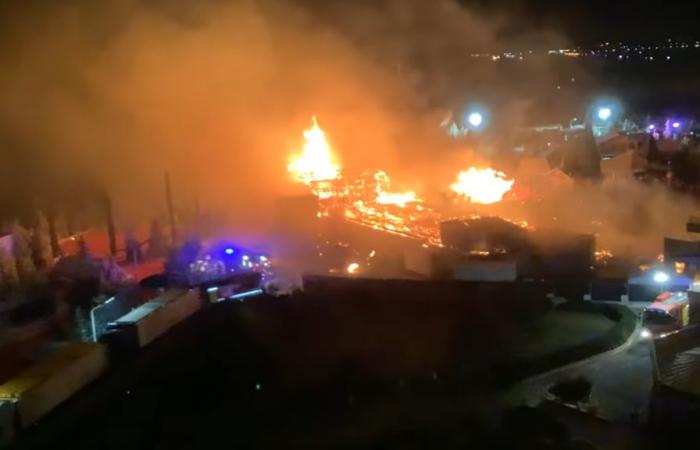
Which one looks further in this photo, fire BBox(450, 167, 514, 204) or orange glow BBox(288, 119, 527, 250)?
fire BBox(450, 167, 514, 204)

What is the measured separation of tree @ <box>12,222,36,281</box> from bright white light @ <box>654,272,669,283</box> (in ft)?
27.5

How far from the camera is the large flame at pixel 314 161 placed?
13.4 m

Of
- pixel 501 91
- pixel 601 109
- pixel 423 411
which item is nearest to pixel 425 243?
pixel 423 411

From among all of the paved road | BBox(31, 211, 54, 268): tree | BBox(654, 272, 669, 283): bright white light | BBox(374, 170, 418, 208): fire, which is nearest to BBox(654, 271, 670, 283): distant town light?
BBox(654, 272, 669, 283): bright white light

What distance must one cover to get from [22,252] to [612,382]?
8807 mm

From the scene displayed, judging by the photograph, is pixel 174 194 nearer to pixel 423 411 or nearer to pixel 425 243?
pixel 425 243

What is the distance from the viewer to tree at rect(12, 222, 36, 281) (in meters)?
10.1

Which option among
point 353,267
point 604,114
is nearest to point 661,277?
point 353,267

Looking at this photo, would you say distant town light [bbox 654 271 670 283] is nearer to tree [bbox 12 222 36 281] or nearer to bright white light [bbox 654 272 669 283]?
bright white light [bbox 654 272 669 283]

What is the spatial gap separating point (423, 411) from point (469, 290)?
2.32 metres

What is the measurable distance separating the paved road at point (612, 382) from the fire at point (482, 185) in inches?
271

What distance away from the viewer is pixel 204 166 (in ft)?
44.7

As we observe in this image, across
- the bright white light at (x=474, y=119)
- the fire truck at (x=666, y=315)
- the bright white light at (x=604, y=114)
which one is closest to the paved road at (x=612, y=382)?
the fire truck at (x=666, y=315)

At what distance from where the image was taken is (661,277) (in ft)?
27.4
